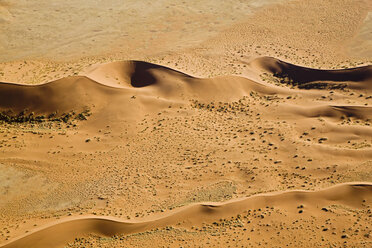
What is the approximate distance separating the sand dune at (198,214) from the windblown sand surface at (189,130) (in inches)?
1.2

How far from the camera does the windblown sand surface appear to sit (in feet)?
33.4

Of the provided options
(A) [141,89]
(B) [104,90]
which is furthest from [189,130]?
(B) [104,90]

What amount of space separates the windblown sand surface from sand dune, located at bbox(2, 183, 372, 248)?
0.10ft

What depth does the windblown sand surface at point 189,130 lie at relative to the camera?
1019cm

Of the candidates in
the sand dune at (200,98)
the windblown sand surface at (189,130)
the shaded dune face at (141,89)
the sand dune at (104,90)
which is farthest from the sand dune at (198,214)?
the sand dune at (104,90)

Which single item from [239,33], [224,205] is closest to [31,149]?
[224,205]

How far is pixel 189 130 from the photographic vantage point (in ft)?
45.5

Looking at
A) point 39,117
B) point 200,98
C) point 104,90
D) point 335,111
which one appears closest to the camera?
point 335,111

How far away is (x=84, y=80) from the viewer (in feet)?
52.3

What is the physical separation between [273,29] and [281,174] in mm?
11605

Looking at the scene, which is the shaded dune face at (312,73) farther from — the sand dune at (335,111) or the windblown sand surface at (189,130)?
the sand dune at (335,111)

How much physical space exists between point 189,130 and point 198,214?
4.22m

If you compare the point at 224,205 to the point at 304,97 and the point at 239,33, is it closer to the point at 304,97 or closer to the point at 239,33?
the point at 304,97

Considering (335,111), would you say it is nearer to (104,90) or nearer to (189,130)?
(189,130)
